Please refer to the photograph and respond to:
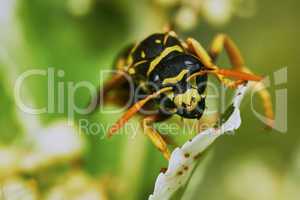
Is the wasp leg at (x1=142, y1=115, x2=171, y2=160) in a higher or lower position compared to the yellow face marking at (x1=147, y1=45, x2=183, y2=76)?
lower

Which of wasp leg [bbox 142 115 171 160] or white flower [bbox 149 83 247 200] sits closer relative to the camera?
white flower [bbox 149 83 247 200]

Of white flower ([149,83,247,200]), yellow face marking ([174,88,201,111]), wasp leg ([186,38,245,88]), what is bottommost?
white flower ([149,83,247,200])

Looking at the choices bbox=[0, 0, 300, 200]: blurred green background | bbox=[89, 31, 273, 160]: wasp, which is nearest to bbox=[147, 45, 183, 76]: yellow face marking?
bbox=[89, 31, 273, 160]: wasp

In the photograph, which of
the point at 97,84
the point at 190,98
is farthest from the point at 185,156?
the point at 97,84

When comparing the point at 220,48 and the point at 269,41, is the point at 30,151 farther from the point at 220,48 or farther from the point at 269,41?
the point at 269,41

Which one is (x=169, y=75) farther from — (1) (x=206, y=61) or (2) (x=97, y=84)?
(2) (x=97, y=84)

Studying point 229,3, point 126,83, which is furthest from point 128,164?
point 229,3

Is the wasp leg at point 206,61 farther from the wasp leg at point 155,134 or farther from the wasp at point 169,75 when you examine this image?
the wasp leg at point 155,134

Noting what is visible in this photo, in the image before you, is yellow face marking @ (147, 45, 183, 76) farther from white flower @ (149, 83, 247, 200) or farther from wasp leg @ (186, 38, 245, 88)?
white flower @ (149, 83, 247, 200)
